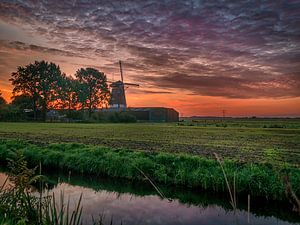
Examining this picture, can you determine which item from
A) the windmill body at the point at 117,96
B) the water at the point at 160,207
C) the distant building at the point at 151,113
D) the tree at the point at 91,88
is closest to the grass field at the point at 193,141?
the water at the point at 160,207

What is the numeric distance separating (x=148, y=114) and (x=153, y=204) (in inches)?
A: 3196

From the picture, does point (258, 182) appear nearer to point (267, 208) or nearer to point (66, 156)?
point (267, 208)

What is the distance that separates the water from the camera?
952 centimetres

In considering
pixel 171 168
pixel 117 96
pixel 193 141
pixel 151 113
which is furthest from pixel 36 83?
pixel 171 168

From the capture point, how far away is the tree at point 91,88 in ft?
272

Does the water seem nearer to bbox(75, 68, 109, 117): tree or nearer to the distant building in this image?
bbox(75, 68, 109, 117): tree

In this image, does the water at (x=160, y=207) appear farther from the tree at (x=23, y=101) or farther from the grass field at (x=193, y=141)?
the tree at (x=23, y=101)

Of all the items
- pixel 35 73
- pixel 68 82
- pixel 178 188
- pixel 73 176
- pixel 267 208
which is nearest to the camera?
pixel 267 208

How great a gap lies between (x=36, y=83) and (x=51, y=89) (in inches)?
160

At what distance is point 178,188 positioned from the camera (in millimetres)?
12773

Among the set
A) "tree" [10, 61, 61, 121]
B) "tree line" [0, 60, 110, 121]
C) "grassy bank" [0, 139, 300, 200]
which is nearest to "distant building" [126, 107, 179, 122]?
"tree line" [0, 60, 110, 121]

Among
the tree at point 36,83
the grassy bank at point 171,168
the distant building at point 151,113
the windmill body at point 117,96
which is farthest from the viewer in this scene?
the windmill body at point 117,96

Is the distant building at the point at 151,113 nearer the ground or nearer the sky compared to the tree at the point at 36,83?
nearer the ground

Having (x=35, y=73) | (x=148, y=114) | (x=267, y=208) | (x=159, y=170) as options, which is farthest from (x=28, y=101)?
(x=267, y=208)
